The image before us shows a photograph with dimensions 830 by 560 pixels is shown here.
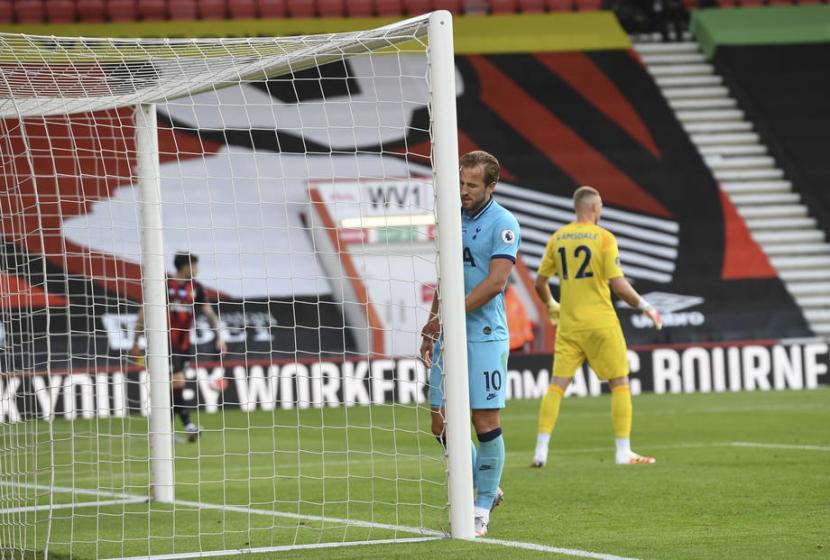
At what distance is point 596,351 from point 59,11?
49.6ft

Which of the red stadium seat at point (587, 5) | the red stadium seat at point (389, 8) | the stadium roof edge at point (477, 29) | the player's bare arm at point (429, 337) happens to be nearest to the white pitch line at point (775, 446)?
the player's bare arm at point (429, 337)

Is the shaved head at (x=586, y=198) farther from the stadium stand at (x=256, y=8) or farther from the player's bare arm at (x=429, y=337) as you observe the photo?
the stadium stand at (x=256, y=8)

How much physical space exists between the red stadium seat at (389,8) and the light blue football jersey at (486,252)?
1698 cm

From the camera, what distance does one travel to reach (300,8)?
74.3 feet

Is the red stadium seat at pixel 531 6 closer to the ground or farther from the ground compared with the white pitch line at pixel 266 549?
farther from the ground

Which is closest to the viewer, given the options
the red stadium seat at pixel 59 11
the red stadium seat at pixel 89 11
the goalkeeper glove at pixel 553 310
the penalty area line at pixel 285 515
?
the penalty area line at pixel 285 515

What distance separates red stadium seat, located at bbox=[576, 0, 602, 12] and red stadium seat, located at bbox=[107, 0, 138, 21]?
770 centimetres

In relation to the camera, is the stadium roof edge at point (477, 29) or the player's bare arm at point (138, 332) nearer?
the player's bare arm at point (138, 332)

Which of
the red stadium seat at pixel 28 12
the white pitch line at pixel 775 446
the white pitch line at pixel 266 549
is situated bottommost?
the white pitch line at pixel 266 549

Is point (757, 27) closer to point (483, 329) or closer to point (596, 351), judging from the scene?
point (596, 351)

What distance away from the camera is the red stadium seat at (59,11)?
2203 centimetres

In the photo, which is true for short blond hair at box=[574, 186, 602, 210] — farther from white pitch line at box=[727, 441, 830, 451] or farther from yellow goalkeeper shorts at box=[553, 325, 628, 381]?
white pitch line at box=[727, 441, 830, 451]

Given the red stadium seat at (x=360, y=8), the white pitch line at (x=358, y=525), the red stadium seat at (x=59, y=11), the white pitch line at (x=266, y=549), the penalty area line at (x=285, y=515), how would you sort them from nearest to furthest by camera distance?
the white pitch line at (x=358, y=525), the white pitch line at (x=266, y=549), the penalty area line at (x=285, y=515), the red stadium seat at (x=59, y=11), the red stadium seat at (x=360, y=8)

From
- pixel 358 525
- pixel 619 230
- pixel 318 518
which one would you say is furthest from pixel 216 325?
pixel 619 230
